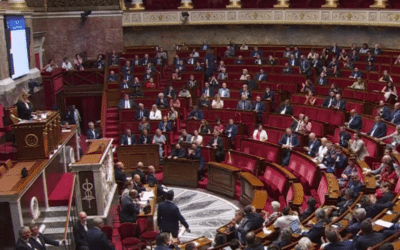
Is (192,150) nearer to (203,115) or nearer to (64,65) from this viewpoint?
(203,115)

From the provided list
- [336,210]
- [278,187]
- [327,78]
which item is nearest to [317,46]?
[327,78]

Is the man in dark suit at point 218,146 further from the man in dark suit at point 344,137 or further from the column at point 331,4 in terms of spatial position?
the column at point 331,4

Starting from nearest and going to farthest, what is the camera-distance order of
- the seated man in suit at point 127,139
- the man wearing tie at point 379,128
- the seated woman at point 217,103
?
the man wearing tie at point 379,128, the seated man in suit at point 127,139, the seated woman at point 217,103

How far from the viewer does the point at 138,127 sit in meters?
11.2

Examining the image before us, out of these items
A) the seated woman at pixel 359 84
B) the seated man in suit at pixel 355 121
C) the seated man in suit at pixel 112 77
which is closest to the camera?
the seated man in suit at pixel 355 121

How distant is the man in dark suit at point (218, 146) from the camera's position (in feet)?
32.9

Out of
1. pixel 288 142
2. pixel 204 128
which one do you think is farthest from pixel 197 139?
pixel 288 142

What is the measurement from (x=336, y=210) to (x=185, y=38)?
1127cm

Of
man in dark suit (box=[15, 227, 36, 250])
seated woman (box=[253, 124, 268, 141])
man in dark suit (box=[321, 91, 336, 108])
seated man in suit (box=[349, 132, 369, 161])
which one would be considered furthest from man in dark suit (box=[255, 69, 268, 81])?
man in dark suit (box=[15, 227, 36, 250])

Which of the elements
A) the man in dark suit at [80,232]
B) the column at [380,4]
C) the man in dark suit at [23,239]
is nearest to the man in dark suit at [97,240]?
the man in dark suit at [80,232]

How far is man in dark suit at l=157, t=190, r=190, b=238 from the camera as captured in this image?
6816 millimetres

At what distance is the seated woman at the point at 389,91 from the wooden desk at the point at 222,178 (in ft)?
11.6

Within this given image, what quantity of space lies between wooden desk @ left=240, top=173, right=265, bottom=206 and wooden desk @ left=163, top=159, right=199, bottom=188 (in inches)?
49.7

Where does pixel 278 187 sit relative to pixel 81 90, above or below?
below
